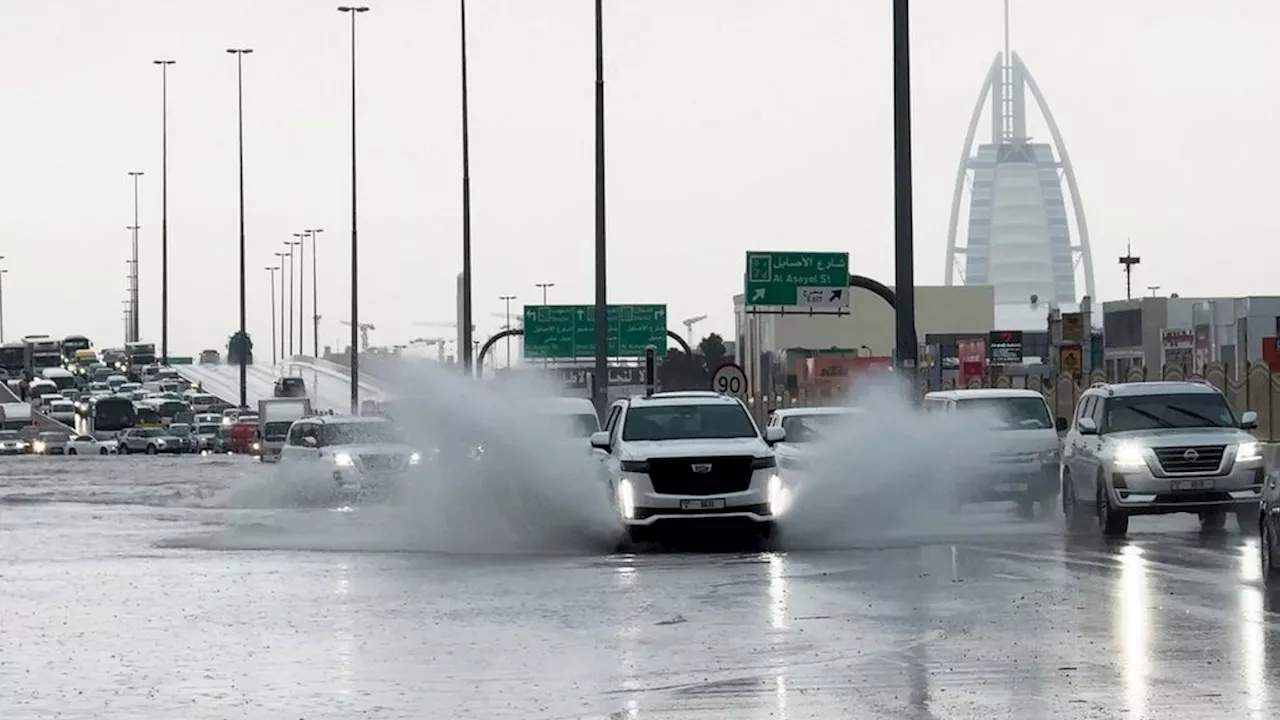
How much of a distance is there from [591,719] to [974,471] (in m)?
22.1

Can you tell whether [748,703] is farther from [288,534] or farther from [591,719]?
[288,534]

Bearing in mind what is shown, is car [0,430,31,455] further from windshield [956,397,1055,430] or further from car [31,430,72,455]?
windshield [956,397,1055,430]

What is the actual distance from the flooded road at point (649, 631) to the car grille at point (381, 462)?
14.1 meters

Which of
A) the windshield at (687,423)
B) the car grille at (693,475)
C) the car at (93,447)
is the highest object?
the windshield at (687,423)

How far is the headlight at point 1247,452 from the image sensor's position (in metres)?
29.4

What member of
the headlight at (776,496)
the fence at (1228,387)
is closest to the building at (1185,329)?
the fence at (1228,387)

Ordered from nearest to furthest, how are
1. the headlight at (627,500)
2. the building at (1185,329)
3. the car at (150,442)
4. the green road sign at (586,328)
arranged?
the headlight at (627,500) → the green road sign at (586,328) → the building at (1185,329) → the car at (150,442)

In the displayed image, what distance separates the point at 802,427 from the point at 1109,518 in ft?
25.3

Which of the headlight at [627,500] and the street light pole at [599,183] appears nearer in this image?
the headlight at [627,500]

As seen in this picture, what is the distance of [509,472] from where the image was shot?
32312 mm

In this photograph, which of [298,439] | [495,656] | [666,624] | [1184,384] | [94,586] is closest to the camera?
[495,656]

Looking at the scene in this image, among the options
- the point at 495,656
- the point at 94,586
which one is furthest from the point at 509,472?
the point at 495,656

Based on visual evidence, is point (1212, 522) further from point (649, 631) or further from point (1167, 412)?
point (649, 631)

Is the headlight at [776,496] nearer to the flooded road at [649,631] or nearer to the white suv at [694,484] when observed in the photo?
the white suv at [694,484]
